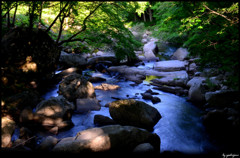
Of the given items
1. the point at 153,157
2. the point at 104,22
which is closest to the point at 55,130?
the point at 153,157

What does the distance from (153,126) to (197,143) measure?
4.39 feet

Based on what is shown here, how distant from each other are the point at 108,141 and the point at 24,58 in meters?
5.52

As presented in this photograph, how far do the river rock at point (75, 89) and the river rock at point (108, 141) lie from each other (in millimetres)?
3091

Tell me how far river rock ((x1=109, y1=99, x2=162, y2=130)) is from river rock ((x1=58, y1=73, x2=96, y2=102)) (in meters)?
2.17

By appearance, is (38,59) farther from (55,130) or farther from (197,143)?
(197,143)

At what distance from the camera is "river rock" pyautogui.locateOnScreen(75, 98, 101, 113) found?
Result: 5941 millimetres

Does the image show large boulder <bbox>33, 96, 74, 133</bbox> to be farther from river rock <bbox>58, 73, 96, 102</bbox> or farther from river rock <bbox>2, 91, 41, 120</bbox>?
river rock <bbox>58, 73, 96, 102</bbox>

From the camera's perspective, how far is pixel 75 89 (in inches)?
263

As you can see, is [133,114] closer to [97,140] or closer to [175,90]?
[97,140]

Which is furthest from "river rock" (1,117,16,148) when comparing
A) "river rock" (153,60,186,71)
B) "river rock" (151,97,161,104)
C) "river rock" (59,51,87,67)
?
"river rock" (153,60,186,71)

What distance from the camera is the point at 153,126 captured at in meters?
5.05

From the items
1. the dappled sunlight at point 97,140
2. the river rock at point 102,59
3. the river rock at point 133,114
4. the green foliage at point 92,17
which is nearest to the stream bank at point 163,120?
the river rock at point 133,114

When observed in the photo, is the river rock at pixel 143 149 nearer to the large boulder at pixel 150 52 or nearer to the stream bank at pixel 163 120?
the stream bank at pixel 163 120

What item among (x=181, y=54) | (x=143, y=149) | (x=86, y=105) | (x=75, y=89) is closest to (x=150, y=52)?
(x=181, y=54)
